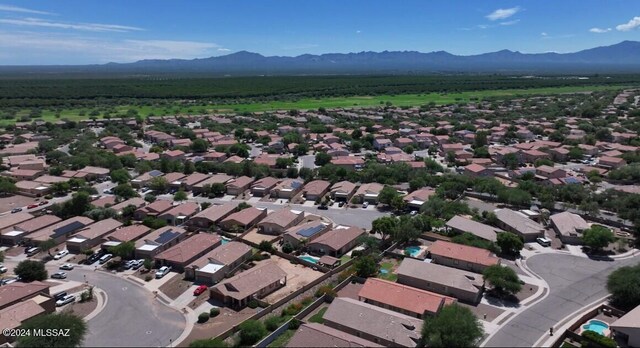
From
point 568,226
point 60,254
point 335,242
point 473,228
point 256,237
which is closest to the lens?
point 335,242

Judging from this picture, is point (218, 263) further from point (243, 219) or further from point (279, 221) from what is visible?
point (243, 219)

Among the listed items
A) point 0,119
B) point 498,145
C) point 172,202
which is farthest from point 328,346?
point 0,119

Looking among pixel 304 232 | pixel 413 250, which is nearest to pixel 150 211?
pixel 304 232

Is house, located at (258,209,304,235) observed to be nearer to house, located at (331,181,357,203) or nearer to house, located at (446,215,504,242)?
house, located at (331,181,357,203)

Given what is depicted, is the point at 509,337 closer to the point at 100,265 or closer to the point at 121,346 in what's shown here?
the point at 121,346

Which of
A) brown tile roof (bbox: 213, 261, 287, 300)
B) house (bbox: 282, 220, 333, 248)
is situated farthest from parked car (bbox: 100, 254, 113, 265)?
house (bbox: 282, 220, 333, 248)
